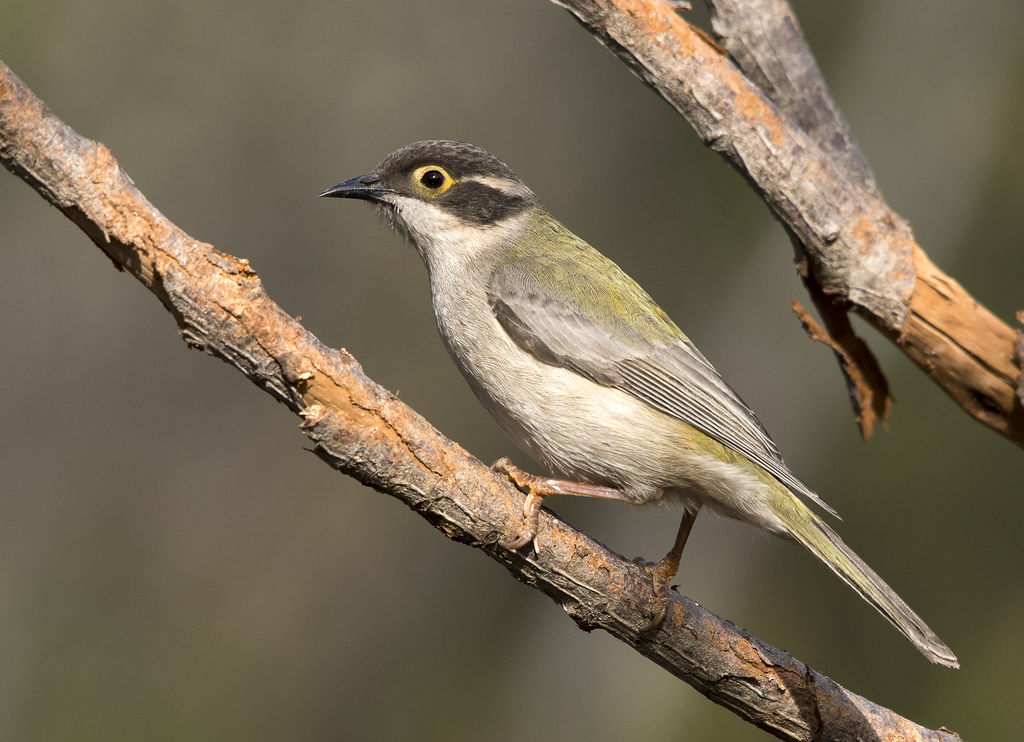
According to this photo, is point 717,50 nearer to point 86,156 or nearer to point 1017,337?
point 1017,337

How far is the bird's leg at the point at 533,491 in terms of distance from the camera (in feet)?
12.8

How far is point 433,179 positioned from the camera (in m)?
5.54

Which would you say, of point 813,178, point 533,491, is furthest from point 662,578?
point 813,178

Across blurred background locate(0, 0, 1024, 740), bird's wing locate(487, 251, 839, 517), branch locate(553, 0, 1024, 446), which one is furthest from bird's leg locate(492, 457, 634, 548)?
blurred background locate(0, 0, 1024, 740)

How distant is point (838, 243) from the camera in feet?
17.4

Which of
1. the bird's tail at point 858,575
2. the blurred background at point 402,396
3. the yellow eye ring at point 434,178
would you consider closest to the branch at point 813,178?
the yellow eye ring at point 434,178

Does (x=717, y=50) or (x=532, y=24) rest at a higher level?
(x=532, y=24)

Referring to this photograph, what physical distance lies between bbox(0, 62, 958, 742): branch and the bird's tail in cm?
36

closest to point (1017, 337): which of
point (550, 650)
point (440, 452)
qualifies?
point (440, 452)

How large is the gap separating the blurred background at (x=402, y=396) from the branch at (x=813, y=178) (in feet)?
12.2

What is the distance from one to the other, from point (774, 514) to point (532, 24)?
9.27 metres

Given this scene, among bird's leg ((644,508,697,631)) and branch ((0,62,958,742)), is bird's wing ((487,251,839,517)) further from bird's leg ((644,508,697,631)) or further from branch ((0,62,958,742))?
branch ((0,62,958,742))

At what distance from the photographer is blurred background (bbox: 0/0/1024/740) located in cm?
991

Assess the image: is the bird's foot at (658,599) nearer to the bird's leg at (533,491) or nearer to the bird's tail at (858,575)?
the bird's leg at (533,491)
